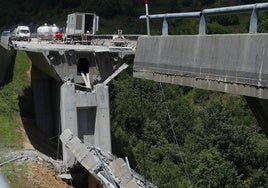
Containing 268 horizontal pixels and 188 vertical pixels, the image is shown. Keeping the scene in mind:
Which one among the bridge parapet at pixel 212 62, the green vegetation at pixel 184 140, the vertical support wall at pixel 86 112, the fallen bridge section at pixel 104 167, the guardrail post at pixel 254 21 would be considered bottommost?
the green vegetation at pixel 184 140

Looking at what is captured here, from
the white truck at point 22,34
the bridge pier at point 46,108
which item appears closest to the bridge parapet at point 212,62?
the bridge pier at point 46,108

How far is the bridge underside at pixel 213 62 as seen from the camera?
8.06 metres

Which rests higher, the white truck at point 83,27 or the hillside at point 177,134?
the white truck at point 83,27

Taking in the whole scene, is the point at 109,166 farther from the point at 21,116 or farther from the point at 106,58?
the point at 21,116

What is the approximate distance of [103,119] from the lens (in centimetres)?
2753

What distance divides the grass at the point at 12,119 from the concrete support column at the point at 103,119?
4.13m

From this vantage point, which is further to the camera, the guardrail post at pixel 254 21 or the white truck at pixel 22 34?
the white truck at pixel 22 34

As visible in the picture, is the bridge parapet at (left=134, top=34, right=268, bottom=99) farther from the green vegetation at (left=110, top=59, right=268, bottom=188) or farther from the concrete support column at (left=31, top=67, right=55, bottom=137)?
the concrete support column at (left=31, top=67, right=55, bottom=137)

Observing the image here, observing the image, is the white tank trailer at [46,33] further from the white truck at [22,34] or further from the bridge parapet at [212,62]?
the bridge parapet at [212,62]

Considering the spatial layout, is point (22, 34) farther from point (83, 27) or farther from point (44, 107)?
point (44, 107)

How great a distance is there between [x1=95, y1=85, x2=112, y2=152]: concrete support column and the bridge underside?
1553 cm

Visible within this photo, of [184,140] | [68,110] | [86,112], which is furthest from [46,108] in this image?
[184,140]

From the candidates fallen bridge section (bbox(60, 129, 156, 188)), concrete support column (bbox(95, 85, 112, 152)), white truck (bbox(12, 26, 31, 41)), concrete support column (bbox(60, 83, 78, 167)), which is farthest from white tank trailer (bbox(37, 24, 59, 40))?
fallen bridge section (bbox(60, 129, 156, 188))

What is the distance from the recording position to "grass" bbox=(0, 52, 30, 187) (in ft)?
74.6
